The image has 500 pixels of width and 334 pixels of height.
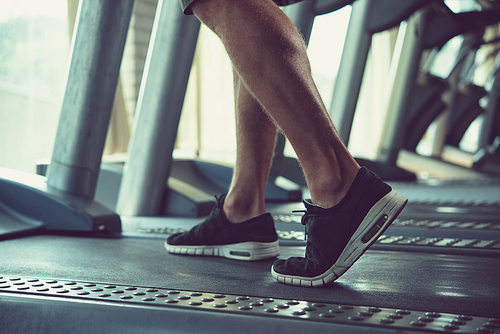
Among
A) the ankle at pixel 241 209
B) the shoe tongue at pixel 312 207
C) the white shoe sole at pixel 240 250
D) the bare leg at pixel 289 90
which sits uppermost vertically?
the bare leg at pixel 289 90

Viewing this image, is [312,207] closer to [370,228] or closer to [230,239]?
[370,228]

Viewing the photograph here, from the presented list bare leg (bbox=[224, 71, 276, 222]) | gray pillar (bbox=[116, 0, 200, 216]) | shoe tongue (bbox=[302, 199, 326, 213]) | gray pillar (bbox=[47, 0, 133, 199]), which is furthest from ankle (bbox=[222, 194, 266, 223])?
gray pillar (bbox=[116, 0, 200, 216])

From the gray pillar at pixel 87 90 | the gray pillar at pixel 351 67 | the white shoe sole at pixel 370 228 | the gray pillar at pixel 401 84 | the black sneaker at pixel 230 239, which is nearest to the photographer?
the white shoe sole at pixel 370 228

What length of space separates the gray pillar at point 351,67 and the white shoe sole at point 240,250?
2.72m

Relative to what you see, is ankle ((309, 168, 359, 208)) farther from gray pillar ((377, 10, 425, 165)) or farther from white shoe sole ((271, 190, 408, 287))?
gray pillar ((377, 10, 425, 165))

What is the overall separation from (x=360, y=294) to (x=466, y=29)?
4477 millimetres

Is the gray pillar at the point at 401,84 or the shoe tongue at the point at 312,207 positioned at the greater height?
the gray pillar at the point at 401,84

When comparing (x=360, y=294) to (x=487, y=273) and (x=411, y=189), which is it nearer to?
(x=487, y=273)

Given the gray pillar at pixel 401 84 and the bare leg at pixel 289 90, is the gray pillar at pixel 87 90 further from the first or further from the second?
the gray pillar at pixel 401 84

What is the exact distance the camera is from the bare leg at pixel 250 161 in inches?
45.7

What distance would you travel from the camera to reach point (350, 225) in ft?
2.71

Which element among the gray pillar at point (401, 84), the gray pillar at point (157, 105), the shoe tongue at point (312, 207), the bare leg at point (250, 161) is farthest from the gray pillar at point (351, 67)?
the shoe tongue at point (312, 207)

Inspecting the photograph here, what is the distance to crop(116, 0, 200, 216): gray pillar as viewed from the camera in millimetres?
2201

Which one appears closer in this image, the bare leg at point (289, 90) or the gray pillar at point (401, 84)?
the bare leg at point (289, 90)
